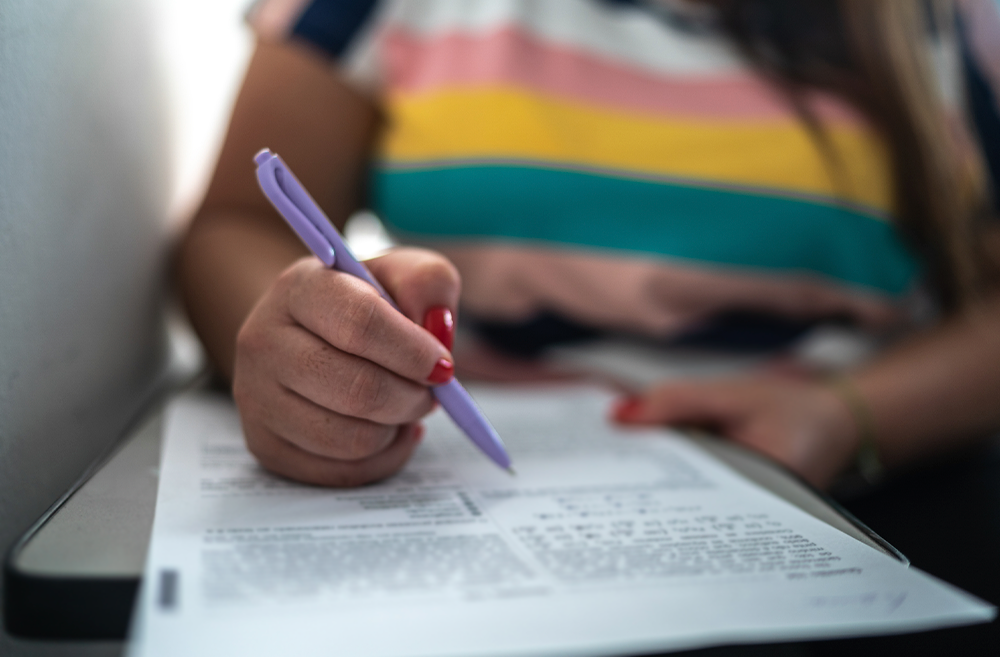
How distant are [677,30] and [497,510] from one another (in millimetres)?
535

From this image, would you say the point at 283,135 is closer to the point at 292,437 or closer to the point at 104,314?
the point at 104,314

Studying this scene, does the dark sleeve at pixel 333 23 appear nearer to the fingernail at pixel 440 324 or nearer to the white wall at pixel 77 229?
the white wall at pixel 77 229

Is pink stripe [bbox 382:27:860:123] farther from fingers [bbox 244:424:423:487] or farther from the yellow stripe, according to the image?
fingers [bbox 244:424:423:487]

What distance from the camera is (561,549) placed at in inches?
11.2

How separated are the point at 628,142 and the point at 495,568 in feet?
1.45

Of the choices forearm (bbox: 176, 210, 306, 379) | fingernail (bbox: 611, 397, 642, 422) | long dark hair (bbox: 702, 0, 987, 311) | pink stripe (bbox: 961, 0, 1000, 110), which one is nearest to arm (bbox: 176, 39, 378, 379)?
forearm (bbox: 176, 210, 306, 379)

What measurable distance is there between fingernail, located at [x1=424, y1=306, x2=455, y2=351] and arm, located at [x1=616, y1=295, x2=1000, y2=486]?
0.69 feet

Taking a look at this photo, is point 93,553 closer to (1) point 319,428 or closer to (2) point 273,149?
(1) point 319,428

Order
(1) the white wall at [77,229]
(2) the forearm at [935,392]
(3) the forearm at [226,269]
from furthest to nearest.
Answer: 1. (2) the forearm at [935,392]
2. (3) the forearm at [226,269]
3. (1) the white wall at [77,229]

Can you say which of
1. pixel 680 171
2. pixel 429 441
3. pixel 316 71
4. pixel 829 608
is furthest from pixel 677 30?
pixel 829 608

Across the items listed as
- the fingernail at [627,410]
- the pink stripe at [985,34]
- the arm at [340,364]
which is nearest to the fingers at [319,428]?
the arm at [340,364]

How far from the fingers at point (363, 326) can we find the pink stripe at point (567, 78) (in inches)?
13.7

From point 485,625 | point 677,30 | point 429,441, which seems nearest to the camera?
point 485,625

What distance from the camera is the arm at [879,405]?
514 mm
